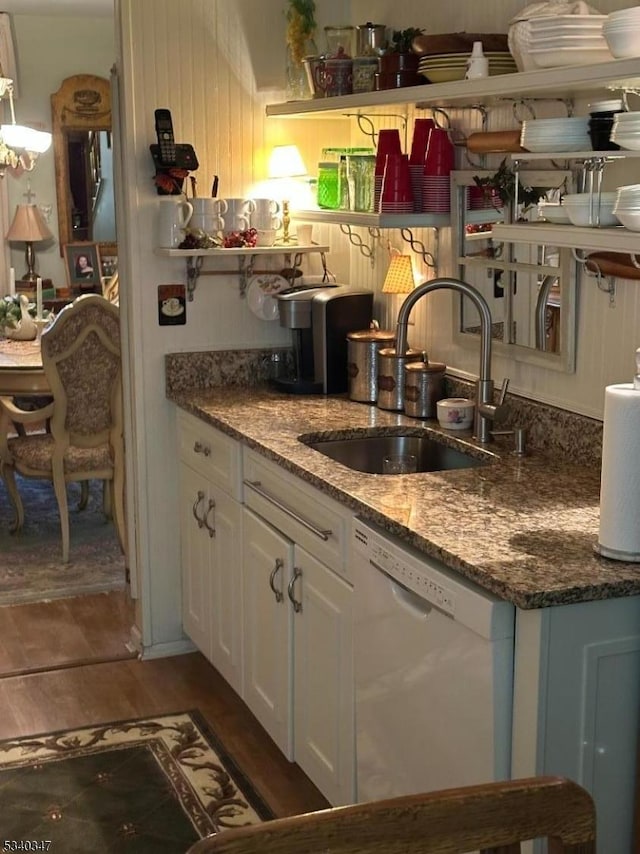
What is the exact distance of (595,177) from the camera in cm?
234

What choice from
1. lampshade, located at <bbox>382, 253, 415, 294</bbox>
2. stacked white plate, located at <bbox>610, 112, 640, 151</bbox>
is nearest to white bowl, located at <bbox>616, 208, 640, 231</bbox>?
stacked white plate, located at <bbox>610, 112, 640, 151</bbox>

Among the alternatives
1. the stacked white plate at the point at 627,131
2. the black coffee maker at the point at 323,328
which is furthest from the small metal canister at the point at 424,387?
the stacked white plate at the point at 627,131

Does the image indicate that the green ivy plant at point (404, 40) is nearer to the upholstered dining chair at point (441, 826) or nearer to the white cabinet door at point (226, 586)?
the white cabinet door at point (226, 586)

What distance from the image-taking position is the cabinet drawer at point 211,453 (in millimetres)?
3270

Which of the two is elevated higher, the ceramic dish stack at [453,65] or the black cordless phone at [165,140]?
the ceramic dish stack at [453,65]

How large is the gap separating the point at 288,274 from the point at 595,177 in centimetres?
172

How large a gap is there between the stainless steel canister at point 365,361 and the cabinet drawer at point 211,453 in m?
0.46

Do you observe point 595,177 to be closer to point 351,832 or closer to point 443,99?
point 443,99

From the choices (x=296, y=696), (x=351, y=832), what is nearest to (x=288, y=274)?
(x=296, y=696)

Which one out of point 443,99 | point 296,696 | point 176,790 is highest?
point 443,99

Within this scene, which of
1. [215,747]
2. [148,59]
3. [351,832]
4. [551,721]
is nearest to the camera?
[351,832]

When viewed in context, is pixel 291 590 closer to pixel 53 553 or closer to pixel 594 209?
pixel 594 209

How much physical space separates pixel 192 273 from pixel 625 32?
6.49 ft

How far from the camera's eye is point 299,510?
9.32ft
